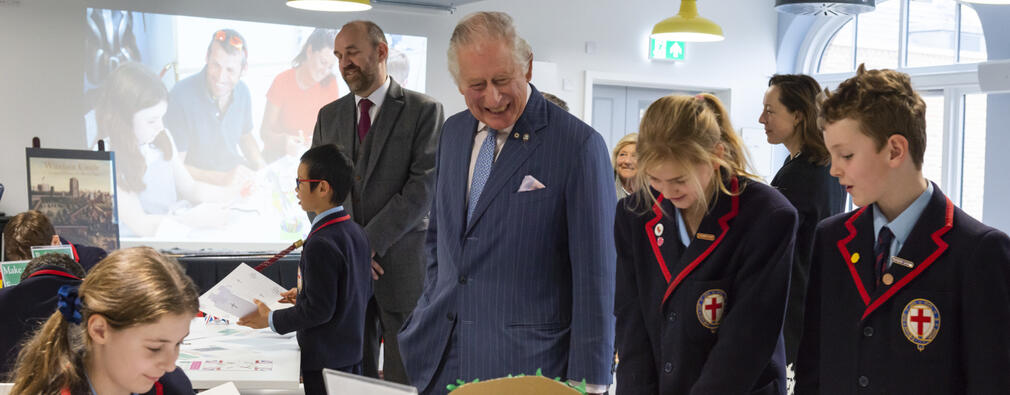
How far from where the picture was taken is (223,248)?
701cm

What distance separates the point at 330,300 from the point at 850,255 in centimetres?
161

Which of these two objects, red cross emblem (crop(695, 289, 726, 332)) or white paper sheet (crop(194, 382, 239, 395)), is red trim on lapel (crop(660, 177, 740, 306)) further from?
white paper sheet (crop(194, 382, 239, 395))

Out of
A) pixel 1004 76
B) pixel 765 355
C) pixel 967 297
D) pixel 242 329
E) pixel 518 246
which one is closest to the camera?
pixel 967 297

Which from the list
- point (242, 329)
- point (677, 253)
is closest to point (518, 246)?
point (677, 253)

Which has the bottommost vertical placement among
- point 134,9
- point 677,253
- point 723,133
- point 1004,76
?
point 677,253

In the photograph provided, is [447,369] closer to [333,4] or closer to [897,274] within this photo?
[897,274]

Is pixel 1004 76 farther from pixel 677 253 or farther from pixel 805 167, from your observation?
pixel 677 253

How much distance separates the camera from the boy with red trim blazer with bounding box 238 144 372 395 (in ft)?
8.82

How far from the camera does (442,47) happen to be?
307 inches

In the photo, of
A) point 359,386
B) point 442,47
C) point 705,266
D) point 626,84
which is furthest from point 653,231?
point 626,84

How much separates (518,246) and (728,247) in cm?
44

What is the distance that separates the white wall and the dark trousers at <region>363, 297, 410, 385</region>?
14.5 feet

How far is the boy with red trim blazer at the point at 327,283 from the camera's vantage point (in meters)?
2.69

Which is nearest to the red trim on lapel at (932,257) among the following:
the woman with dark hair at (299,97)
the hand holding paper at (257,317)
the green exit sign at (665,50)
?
the hand holding paper at (257,317)
